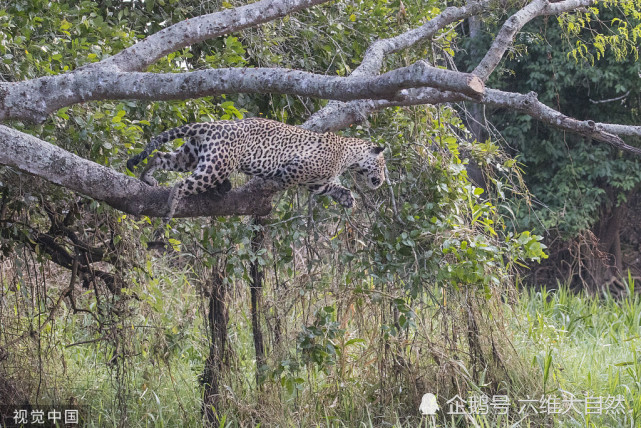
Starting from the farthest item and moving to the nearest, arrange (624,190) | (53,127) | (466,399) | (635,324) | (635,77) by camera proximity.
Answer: (624,190) < (635,77) < (635,324) < (466,399) < (53,127)

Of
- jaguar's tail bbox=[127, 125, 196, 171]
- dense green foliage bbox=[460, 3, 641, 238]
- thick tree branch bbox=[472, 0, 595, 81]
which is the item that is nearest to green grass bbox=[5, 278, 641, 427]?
jaguar's tail bbox=[127, 125, 196, 171]

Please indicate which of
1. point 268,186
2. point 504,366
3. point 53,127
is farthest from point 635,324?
point 53,127

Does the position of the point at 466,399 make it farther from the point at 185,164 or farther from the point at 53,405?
the point at 53,405

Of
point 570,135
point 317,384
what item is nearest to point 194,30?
point 317,384

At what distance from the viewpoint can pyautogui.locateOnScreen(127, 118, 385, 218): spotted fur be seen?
3.92 metres

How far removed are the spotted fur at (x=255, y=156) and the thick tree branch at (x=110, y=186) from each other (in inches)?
3.5

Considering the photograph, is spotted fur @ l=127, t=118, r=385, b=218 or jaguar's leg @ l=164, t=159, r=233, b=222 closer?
jaguar's leg @ l=164, t=159, r=233, b=222

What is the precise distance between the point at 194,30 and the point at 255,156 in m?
0.82

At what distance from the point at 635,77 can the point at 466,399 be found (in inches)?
257

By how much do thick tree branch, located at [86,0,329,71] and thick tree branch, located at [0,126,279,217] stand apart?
1.90 feet

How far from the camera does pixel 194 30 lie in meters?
3.75

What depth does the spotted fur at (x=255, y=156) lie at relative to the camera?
12.9 feet

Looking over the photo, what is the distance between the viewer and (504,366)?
5.36 metres

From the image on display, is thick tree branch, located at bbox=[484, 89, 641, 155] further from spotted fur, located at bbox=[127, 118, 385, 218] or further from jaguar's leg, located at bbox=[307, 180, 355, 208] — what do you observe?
jaguar's leg, located at bbox=[307, 180, 355, 208]
